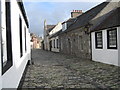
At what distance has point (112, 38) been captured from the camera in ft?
41.5

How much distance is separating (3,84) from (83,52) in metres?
15.5

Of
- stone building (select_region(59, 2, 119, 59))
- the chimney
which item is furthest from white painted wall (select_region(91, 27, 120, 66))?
the chimney

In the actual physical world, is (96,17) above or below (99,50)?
above

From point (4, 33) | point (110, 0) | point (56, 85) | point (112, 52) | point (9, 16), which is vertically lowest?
point (56, 85)

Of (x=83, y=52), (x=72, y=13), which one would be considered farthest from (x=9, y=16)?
(x=72, y=13)

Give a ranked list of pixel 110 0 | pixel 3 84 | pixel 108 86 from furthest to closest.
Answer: pixel 110 0
pixel 108 86
pixel 3 84

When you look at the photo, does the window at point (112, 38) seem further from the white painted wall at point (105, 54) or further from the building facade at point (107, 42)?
the white painted wall at point (105, 54)

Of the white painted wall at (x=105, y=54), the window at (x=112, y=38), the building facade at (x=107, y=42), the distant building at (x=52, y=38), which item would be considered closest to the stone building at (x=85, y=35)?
the white painted wall at (x=105, y=54)

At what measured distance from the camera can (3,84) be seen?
3.22m

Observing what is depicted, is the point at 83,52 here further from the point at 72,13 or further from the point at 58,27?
the point at 58,27

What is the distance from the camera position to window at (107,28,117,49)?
12214mm

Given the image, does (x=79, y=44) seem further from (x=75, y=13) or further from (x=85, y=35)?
(x=75, y=13)

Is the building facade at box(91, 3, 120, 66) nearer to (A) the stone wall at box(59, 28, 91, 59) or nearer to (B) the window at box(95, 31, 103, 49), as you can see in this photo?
(B) the window at box(95, 31, 103, 49)

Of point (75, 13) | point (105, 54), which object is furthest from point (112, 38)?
point (75, 13)
